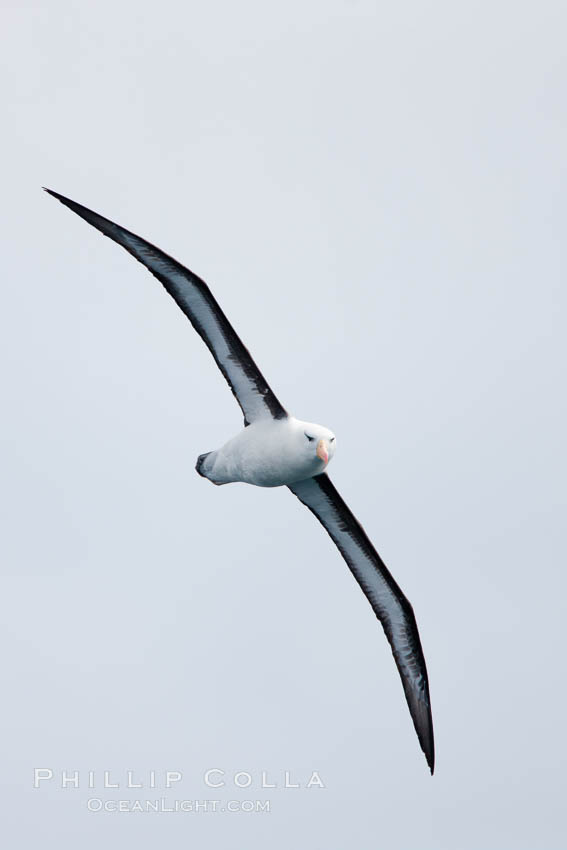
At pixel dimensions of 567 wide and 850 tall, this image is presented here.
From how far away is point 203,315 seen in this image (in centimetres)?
1981

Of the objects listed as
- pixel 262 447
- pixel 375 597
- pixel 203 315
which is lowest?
pixel 375 597

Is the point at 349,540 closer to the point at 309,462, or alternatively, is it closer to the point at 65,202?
the point at 309,462

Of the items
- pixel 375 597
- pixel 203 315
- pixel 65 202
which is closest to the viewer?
pixel 65 202

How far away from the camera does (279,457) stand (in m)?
20.2

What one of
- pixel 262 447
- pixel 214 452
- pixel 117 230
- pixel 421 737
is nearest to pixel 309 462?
pixel 262 447

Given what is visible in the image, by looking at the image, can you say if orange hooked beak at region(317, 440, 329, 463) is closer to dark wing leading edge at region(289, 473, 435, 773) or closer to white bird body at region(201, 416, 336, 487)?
white bird body at region(201, 416, 336, 487)

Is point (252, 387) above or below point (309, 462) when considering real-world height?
above

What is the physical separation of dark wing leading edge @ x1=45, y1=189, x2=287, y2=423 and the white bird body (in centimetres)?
29

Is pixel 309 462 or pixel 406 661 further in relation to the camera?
pixel 406 661

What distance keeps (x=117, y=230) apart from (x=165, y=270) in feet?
2.95

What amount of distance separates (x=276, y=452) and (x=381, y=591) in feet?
14.4

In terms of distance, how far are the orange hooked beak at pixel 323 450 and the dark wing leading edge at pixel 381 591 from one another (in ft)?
7.38

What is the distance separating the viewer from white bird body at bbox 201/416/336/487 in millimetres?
19922

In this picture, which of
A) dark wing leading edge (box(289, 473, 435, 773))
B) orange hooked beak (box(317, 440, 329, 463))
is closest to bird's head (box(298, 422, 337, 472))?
orange hooked beak (box(317, 440, 329, 463))
